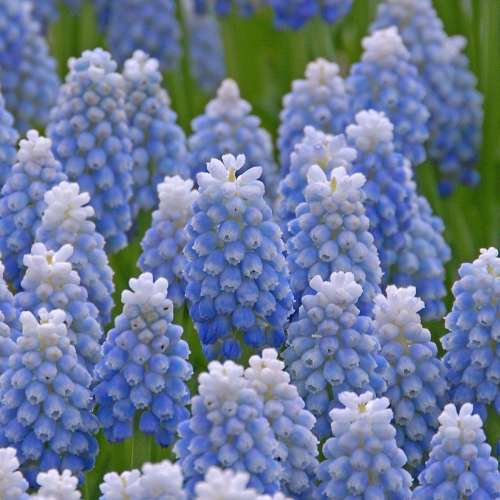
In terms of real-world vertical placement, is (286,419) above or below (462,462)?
above

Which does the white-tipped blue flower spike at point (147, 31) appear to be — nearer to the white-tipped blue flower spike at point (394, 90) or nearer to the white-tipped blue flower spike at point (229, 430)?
the white-tipped blue flower spike at point (394, 90)

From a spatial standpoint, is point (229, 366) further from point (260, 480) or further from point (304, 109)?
point (304, 109)

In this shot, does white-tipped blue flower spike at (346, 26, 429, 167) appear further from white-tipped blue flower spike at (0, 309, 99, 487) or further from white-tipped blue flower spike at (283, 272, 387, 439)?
white-tipped blue flower spike at (0, 309, 99, 487)

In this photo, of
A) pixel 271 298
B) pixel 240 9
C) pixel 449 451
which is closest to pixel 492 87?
pixel 240 9

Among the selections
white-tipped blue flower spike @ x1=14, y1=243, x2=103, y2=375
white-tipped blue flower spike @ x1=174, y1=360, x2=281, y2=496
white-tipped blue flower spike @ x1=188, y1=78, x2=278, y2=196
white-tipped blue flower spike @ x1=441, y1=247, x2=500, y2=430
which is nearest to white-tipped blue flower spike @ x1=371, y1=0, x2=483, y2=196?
white-tipped blue flower spike @ x1=188, y1=78, x2=278, y2=196

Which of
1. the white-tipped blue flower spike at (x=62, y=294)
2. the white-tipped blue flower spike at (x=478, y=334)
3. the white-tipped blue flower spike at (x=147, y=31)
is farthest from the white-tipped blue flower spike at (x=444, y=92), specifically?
the white-tipped blue flower spike at (x=62, y=294)

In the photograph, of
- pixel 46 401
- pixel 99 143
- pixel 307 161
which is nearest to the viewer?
pixel 46 401

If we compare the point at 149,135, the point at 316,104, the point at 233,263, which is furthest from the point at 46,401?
the point at 316,104

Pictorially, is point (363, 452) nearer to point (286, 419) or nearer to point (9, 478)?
point (286, 419)
